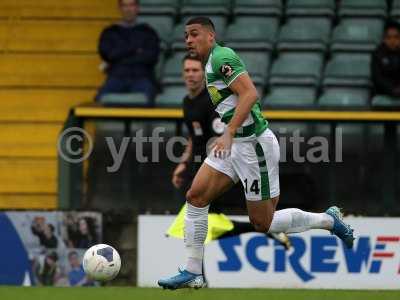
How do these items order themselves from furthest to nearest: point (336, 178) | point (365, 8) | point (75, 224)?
point (365, 8) < point (336, 178) < point (75, 224)

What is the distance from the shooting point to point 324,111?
12.6 metres

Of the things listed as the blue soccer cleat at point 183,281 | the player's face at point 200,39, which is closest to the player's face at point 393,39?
the player's face at point 200,39

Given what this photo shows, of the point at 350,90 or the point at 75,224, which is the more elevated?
the point at 350,90

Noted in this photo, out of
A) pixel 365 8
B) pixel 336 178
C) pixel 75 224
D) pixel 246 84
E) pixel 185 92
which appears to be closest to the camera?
pixel 246 84

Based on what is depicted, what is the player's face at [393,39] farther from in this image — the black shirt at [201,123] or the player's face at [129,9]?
the black shirt at [201,123]

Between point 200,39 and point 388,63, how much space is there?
4824 millimetres

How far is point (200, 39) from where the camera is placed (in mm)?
8695

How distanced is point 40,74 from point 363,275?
5648 mm

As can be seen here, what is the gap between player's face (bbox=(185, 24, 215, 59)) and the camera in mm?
8688

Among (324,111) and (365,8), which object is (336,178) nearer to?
(324,111)

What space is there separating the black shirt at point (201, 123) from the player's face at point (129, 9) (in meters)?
3.41

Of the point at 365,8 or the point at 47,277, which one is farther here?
the point at 365,8

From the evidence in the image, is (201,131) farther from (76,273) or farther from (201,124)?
(76,273)

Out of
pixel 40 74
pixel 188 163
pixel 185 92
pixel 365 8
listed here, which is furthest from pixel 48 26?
pixel 188 163
